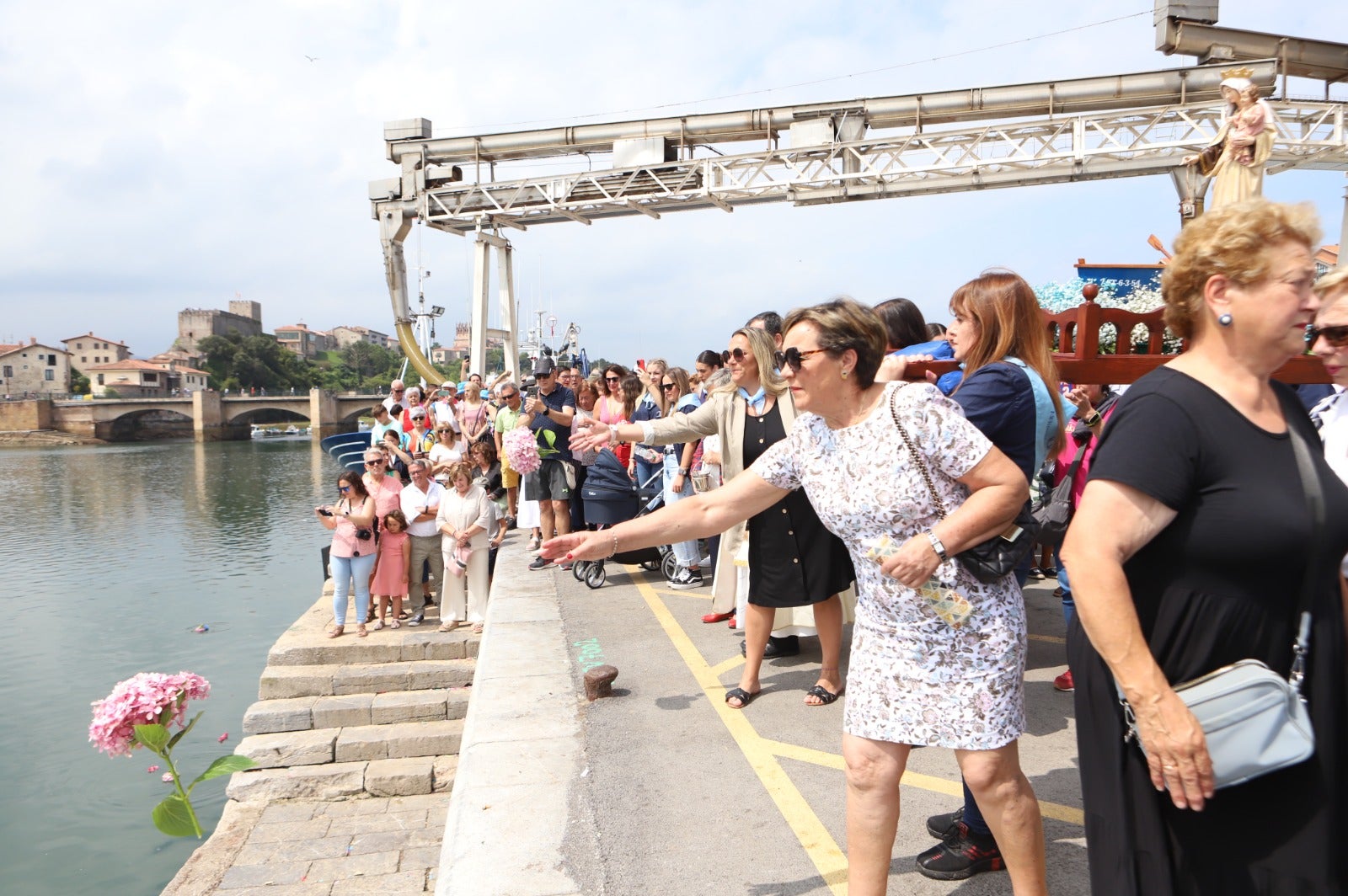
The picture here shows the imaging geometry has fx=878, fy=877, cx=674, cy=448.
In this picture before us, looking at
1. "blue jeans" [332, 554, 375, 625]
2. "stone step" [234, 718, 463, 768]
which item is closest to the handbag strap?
"stone step" [234, 718, 463, 768]

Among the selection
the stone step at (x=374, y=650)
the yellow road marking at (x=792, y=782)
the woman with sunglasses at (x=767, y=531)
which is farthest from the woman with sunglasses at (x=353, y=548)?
the woman with sunglasses at (x=767, y=531)

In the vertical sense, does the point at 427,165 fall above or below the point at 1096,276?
above

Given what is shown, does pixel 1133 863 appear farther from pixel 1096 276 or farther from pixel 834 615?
pixel 1096 276

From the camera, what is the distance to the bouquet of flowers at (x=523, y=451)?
841cm

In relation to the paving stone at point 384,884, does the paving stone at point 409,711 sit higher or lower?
higher

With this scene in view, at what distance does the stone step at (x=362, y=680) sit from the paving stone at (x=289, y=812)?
3.86ft

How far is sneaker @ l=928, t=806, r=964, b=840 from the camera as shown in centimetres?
311

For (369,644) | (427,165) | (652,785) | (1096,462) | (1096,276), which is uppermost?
(427,165)

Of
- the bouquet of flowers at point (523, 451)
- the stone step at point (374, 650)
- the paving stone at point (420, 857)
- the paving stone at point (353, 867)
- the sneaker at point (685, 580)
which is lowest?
the paving stone at point (353, 867)

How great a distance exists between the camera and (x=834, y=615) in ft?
15.2

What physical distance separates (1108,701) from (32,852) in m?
12.5

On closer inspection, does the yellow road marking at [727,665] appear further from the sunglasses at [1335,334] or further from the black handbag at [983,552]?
the sunglasses at [1335,334]

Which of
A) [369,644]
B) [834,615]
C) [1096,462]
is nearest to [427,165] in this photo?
[369,644]

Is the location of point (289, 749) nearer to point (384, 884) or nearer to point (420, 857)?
point (420, 857)
